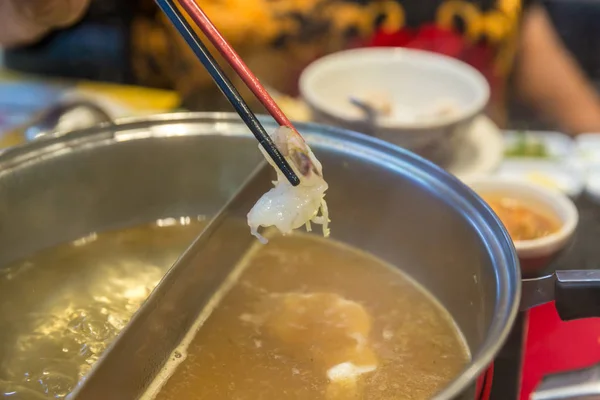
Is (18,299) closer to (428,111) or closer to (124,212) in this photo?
(124,212)

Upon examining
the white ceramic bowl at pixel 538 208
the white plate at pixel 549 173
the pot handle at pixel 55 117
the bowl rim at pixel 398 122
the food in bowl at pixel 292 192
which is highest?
the food in bowl at pixel 292 192

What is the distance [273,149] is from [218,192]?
670 mm

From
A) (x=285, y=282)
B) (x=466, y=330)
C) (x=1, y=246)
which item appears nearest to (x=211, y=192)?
(x=285, y=282)

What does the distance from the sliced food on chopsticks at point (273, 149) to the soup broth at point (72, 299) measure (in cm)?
48

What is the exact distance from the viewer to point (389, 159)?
5.14 feet

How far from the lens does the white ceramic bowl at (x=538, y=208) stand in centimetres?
158

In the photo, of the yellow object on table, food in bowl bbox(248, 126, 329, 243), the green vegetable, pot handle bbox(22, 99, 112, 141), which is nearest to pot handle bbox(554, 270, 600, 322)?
food in bowl bbox(248, 126, 329, 243)

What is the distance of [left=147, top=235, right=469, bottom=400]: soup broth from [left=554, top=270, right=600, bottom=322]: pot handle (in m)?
0.35

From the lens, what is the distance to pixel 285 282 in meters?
1.62

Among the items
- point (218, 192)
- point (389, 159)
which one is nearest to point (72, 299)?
point (218, 192)

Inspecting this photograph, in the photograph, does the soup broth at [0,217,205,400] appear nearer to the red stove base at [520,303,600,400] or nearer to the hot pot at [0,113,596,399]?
the hot pot at [0,113,596,399]

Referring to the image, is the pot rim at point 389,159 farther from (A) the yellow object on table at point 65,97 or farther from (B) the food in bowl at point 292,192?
(A) the yellow object on table at point 65,97

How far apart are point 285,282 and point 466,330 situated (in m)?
0.47

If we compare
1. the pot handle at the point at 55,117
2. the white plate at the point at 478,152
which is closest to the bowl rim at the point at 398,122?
the white plate at the point at 478,152
